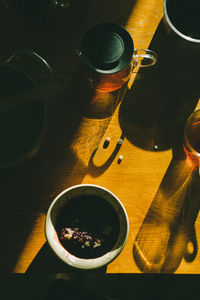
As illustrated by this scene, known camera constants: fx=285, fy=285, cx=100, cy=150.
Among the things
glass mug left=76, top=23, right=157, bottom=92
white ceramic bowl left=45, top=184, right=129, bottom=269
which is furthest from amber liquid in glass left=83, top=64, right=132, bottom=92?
white ceramic bowl left=45, top=184, right=129, bottom=269

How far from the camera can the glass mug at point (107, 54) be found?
0.73 m

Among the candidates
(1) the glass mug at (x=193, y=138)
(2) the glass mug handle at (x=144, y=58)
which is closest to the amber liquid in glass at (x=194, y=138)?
(1) the glass mug at (x=193, y=138)

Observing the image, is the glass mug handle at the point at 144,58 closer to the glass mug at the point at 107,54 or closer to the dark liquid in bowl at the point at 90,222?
the glass mug at the point at 107,54

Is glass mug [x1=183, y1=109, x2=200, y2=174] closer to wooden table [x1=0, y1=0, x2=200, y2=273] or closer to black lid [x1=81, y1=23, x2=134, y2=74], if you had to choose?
wooden table [x1=0, y1=0, x2=200, y2=273]

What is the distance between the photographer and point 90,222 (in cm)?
79

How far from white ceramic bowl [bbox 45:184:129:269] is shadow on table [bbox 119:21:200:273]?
0.40 ft

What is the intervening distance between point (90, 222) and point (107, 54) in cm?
45

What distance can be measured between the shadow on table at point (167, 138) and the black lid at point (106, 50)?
13 cm

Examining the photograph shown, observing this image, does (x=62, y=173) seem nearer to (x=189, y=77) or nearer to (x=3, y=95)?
(x=3, y=95)

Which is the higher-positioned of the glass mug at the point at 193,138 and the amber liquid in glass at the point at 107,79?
the amber liquid in glass at the point at 107,79

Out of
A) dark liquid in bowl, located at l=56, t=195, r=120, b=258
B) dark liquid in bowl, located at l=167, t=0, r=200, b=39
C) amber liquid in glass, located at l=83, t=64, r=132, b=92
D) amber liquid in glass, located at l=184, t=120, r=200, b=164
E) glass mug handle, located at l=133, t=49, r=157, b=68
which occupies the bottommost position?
dark liquid in bowl, located at l=56, t=195, r=120, b=258

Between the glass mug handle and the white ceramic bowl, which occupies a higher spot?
the glass mug handle

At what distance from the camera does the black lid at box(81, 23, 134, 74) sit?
0.72 metres

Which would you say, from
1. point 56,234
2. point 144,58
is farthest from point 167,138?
point 56,234
